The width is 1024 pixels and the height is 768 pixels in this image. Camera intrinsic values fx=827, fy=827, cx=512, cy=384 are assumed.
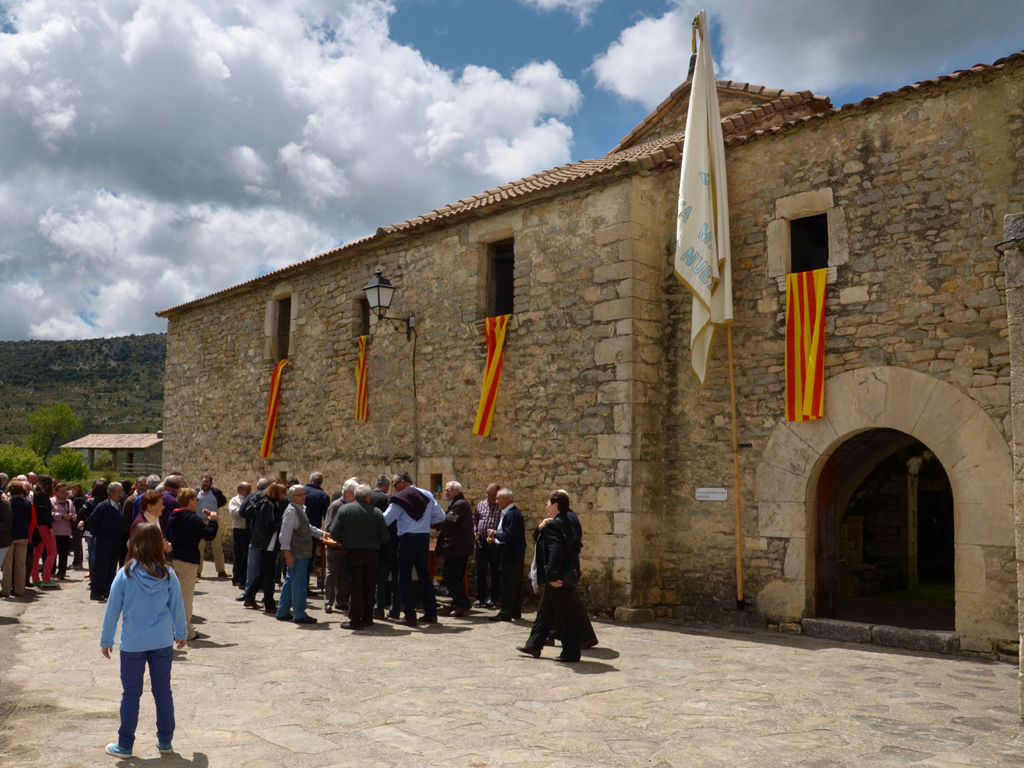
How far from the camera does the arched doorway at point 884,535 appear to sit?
28.8ft

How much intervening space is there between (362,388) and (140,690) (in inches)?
356

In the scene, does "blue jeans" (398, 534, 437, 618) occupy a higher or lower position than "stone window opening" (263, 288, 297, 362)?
lower

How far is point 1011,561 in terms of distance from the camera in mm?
6922

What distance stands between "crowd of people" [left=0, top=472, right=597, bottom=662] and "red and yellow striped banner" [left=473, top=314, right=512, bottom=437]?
1.05m

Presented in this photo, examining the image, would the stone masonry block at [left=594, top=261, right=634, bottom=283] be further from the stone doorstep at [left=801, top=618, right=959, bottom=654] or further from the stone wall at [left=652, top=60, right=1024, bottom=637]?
the stone doorstep at [left=801, top=618, right=959, bottom=654]

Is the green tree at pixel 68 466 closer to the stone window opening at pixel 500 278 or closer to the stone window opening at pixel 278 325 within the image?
the stone window opening at pixel 278 325

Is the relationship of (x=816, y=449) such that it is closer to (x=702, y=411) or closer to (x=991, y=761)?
(x=702, y=411)

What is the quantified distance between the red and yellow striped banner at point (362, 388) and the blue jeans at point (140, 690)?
8.77m

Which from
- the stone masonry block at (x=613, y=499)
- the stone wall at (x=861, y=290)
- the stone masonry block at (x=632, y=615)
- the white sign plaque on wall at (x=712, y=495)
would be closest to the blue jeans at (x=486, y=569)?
the stone masonry block at (x=613, y=499)

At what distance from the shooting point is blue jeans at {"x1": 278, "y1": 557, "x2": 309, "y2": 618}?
8.65 m

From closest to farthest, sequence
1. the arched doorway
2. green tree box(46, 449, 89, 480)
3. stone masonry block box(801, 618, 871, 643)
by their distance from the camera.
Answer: stone masonry block box(801, 618, 871, 643), the arched doorway, green tree box(46, 449, 89, 480)

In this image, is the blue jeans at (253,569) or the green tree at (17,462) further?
the green tree at (17,462)

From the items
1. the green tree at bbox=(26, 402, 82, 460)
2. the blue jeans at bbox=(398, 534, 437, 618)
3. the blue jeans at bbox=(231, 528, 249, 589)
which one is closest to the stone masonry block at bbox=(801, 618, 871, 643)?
the blue jeans at bbox=(398, 534, 437, 618)

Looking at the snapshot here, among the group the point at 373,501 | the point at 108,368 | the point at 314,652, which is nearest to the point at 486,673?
the point at 314,652
